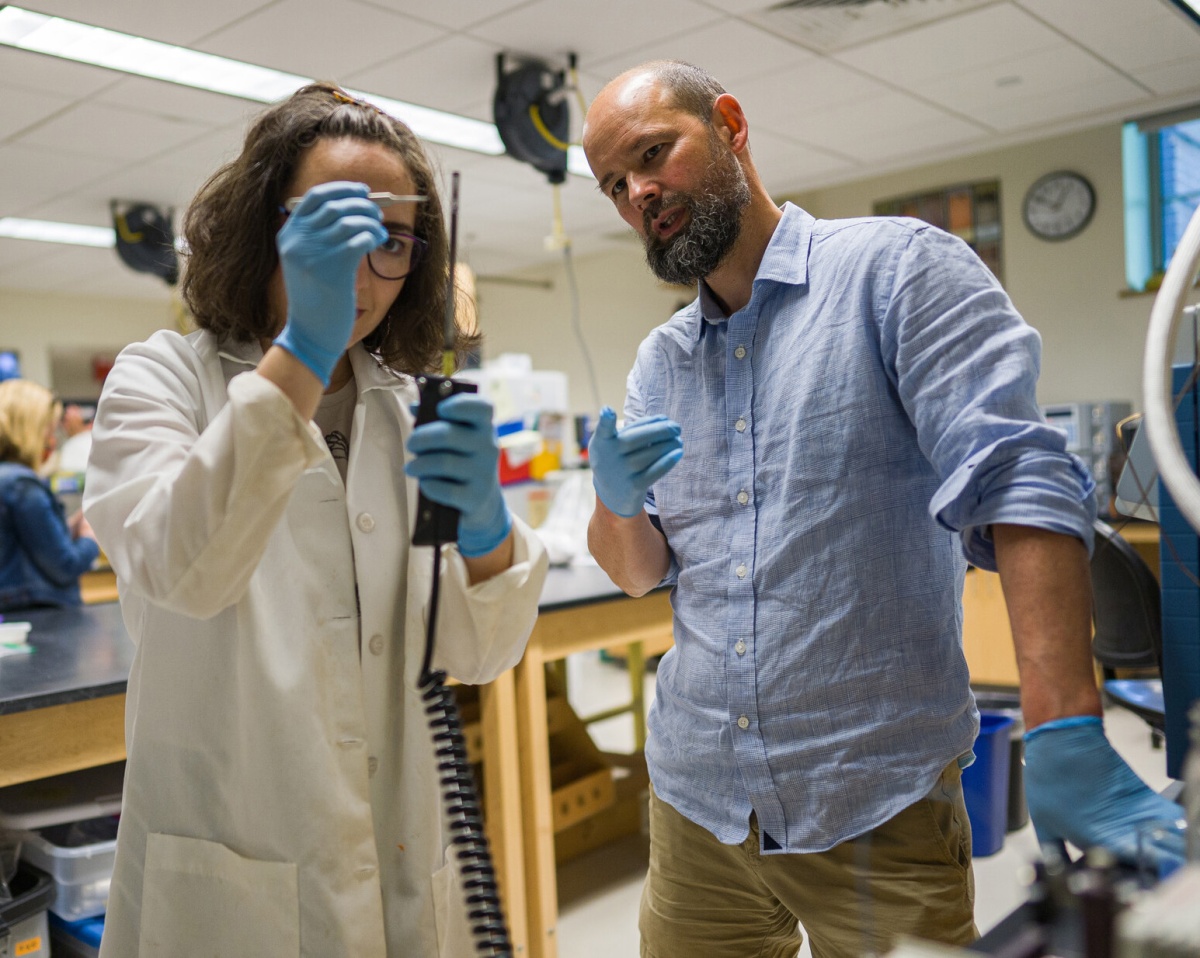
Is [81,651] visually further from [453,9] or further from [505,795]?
[453,9]

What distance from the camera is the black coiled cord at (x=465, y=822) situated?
811 mm

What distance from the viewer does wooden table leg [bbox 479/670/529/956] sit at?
2.11 meters

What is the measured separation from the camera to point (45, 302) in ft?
25.6

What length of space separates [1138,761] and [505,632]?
3.15m

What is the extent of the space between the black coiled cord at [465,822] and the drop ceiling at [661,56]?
2057 mm

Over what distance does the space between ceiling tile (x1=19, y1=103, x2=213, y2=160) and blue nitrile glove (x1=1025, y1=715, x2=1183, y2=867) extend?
4.37 m

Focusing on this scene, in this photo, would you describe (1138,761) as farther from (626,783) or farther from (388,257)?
(388,257)

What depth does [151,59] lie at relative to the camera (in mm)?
3615

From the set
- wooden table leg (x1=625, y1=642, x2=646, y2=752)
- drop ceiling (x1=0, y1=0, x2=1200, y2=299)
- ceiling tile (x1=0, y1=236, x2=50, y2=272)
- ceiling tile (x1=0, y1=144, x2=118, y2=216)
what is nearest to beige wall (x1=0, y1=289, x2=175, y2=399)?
ceiling tile (x1=0, y1=236, x2=50, y2=272)

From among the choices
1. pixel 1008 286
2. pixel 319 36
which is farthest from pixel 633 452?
pixel 1008 286

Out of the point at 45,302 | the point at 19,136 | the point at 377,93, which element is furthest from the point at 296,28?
the point at 45,302

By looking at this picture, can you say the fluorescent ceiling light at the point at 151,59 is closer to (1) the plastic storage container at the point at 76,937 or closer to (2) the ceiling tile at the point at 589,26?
(2) the ceiling tile at the point at 589,26

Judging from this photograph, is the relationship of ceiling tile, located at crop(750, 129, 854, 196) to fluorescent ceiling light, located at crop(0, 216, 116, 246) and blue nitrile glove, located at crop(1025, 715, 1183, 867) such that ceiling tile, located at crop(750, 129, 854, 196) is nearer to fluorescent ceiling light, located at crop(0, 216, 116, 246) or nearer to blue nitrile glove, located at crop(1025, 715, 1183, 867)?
fluorescent ceiling light, located at crop(0, 216, 116, 246)

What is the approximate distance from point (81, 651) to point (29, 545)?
154cm
